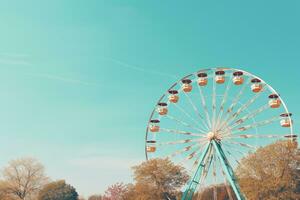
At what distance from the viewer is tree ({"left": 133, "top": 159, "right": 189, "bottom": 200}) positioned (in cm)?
5400

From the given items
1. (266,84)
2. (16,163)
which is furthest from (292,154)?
(16,163)

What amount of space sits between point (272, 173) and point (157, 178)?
57.7 feet

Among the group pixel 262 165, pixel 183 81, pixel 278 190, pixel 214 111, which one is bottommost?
pixel 278 190

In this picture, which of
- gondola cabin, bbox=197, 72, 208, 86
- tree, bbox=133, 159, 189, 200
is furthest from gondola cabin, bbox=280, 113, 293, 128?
tree, bbox=133, 159, 189, 200

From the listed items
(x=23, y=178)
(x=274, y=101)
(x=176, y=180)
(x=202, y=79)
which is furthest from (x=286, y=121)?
(x=23, y=178)

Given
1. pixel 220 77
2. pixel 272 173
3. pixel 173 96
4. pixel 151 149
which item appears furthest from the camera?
pixel 272 173

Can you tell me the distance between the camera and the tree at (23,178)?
2763 inches

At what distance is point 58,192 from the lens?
81.8m

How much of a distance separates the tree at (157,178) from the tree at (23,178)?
1013 inches

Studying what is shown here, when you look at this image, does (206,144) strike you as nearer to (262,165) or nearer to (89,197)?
(262,165)

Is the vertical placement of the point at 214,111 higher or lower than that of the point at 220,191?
higher

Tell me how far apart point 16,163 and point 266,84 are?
55024mm

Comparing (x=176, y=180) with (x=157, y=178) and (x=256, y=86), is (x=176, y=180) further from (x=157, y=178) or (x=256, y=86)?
(x=256, y=86)

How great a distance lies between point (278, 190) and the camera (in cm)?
4431
